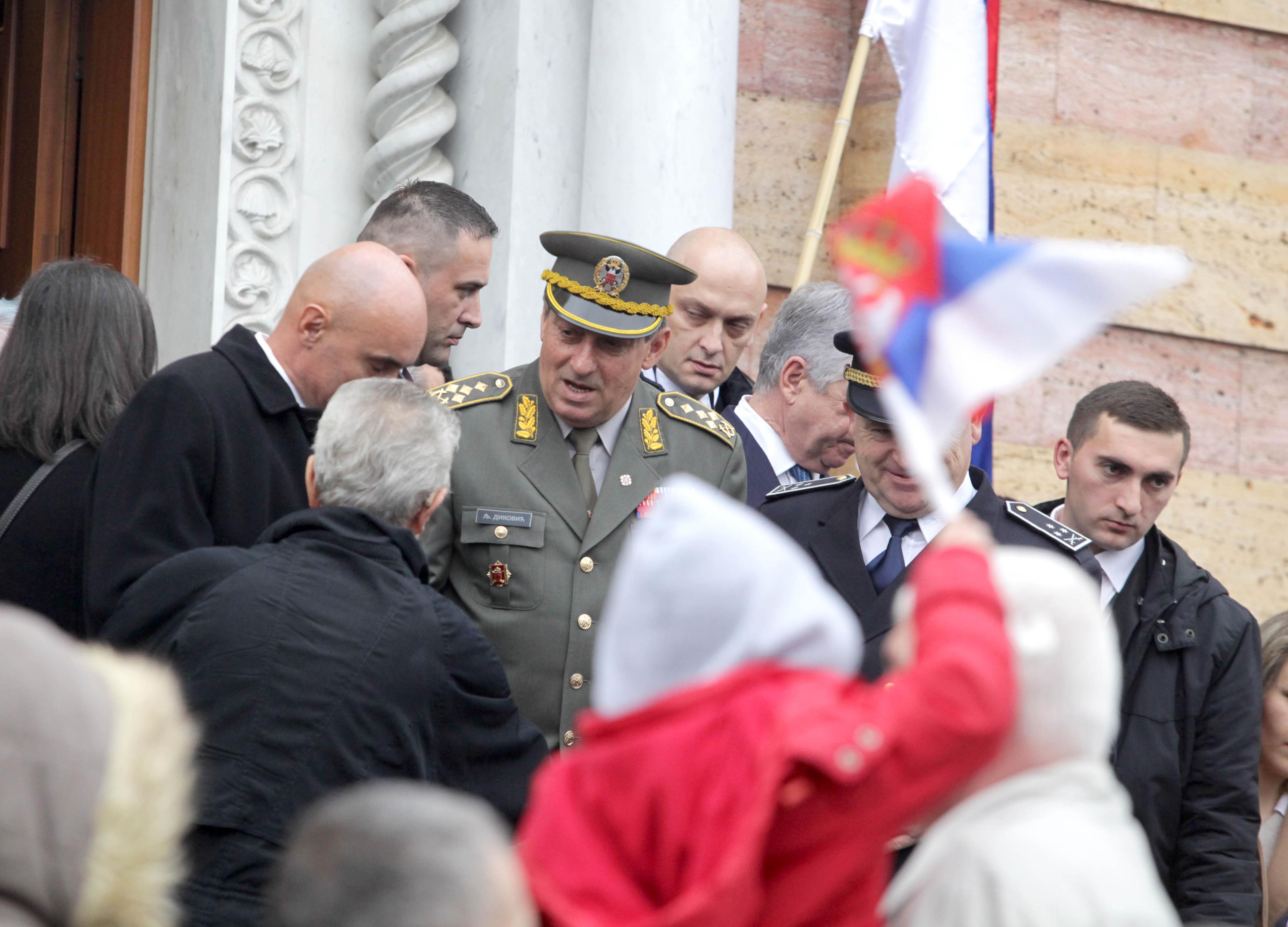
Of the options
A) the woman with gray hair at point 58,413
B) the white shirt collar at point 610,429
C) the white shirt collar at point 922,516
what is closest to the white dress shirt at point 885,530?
the white shirt collar at point 922,516

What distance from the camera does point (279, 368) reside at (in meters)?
3.90

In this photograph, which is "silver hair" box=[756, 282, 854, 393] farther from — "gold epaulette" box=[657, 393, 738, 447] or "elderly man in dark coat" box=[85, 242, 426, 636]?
"elderly man in dark coat" box=[85, 242, 426, 636]

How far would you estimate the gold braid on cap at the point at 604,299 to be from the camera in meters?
4.37

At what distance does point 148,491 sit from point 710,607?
5.70 feet

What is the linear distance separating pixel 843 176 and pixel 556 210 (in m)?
1.51

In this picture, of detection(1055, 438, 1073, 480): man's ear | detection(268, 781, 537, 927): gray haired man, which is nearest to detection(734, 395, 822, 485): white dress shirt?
detection(1055, 438, 1073, 480): man's ear

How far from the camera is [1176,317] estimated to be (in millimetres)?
7559

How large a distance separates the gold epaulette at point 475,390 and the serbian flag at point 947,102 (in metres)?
2.60

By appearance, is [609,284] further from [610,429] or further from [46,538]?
[46,538]

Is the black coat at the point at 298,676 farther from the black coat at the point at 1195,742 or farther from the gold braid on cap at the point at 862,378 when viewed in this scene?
the black coat at the point at 1195,742

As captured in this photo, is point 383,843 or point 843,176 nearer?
point 383,843

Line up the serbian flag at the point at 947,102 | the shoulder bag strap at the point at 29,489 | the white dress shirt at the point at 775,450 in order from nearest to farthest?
Result: the shoulder bag strap at the point at 29,489 < the white dress shirt at the point at 775,450 < the serbian flag at the point at 947,102

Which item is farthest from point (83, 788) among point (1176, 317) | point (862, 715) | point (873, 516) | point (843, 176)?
point (1176, 317)

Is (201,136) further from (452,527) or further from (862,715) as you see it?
(862,715)
